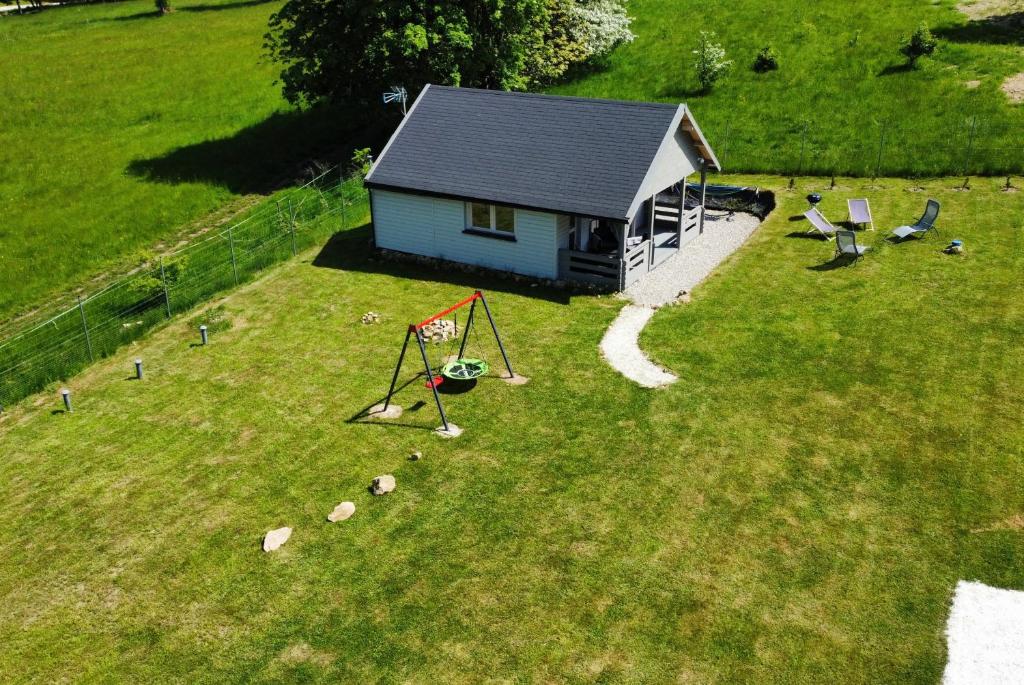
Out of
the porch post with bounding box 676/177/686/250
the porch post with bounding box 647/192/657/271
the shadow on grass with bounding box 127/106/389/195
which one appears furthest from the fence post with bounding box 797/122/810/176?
the shadow on grass with bounding box 127/106/389/195

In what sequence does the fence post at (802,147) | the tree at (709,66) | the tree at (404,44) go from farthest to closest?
the tree at (709,66) < the tree at (404,44) < the fence post at (802,147)

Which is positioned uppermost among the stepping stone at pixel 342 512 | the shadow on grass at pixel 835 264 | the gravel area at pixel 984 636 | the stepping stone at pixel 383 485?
the shadow on grass at pixel 835 264

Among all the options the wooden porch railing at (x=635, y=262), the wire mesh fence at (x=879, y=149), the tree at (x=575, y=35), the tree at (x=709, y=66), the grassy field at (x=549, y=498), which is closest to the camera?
the grassy field at (x=549, y=498)

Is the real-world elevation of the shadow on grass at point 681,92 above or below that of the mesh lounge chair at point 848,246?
above

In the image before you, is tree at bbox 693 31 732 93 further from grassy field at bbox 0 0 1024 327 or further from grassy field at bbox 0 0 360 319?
grassy field at bbox 0 0 360 319

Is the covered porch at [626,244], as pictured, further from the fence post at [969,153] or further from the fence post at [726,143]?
the fence post at [969,153]

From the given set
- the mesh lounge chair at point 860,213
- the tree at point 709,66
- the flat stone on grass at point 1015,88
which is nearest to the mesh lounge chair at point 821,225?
the mesh lounge chair at point 860,213

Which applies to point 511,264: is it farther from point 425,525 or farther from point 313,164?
point 313,164

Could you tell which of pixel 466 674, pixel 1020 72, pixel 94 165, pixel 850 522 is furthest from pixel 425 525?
pixel 1020 72
